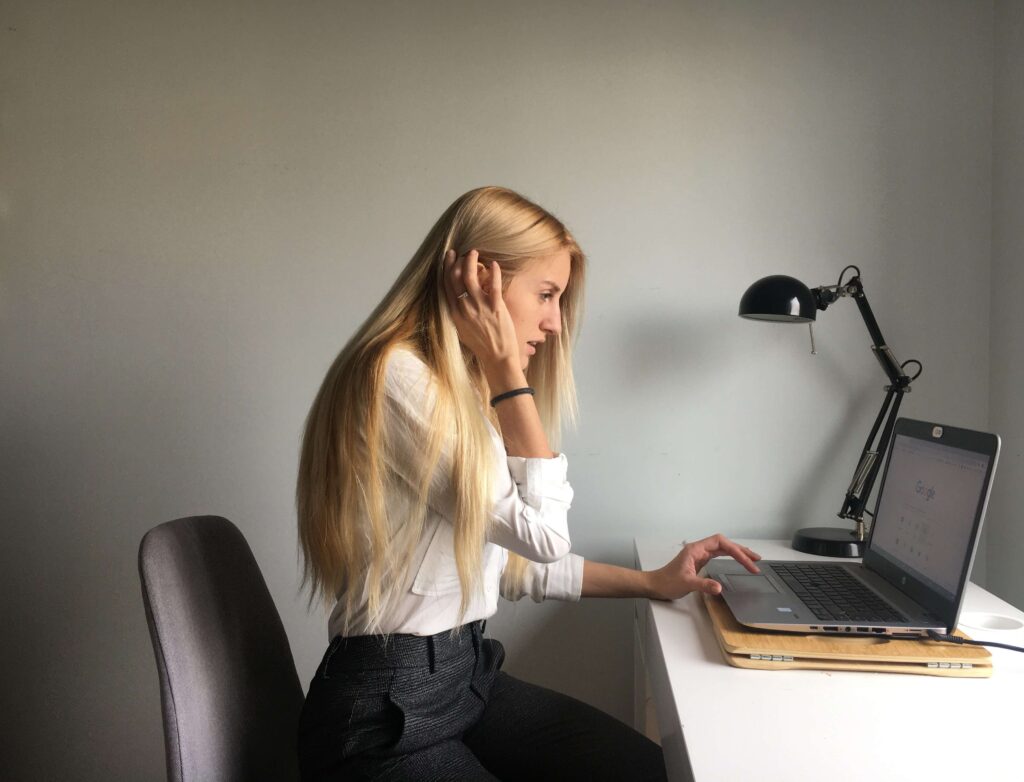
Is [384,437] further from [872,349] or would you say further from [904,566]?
[872,349]

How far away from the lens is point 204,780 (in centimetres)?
93

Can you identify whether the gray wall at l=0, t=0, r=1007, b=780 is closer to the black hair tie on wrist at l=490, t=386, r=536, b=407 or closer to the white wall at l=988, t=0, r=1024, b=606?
the white wall at l=988, t=0, r=1024, b=606

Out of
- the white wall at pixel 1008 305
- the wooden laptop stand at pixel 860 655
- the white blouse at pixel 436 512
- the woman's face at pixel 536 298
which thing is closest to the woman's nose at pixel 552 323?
the woman's face at pixel 536 298

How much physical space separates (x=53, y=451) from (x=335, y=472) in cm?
121

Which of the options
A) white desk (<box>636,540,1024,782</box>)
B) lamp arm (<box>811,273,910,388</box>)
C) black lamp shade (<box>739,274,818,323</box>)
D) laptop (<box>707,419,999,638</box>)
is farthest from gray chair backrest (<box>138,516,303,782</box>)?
lamp arm (<box>811,273,910,388</box>)

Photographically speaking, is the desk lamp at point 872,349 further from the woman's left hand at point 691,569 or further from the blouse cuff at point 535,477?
the blouse cuff at point 535,477

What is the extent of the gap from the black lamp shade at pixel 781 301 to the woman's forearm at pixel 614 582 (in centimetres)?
57

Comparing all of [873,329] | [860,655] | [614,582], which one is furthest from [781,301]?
[860,655]

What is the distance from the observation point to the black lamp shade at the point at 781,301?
152 centimetres

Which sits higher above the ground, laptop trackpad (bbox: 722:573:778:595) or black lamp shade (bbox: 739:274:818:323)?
black lamp shade (bbox: 739:274:818:323)

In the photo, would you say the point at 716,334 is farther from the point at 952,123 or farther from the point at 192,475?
the point at 192,475

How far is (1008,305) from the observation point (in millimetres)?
1653

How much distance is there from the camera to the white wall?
160 cm

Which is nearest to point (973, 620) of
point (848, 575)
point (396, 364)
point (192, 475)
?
point (848, 575)
